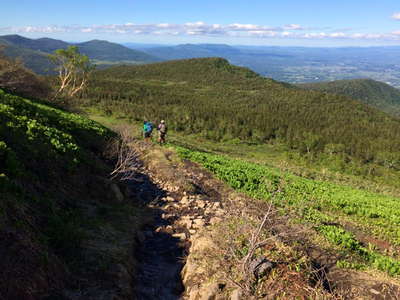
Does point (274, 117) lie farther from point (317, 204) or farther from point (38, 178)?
point (38, 178)

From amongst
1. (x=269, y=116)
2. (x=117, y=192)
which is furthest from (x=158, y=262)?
(x=269, y=116)

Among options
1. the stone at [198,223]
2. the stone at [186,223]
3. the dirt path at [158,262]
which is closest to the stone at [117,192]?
the dirt path at [158,262]

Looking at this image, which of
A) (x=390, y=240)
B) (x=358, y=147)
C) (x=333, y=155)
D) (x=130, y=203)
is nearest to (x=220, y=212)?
(x=130, y=203)

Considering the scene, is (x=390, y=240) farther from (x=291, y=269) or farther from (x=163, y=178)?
(x=163, y=178)

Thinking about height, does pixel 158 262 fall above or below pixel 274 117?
above

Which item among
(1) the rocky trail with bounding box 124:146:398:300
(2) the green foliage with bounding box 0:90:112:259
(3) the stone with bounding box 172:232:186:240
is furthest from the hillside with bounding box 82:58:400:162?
(3) the stone with bounding box 172:232:186:240

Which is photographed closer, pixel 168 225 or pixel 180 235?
pixel 180 235

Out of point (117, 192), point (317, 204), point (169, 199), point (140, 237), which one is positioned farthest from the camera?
point (317, 204)

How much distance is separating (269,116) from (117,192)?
7882 centimetres

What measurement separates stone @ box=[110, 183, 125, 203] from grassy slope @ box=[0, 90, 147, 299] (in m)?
0.18

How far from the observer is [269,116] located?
283 ft

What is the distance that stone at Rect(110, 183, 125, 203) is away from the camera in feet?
38.0

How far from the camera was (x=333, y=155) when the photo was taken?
6234 centimetres

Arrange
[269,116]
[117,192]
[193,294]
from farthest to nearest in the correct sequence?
1. [269,116]
2. [117,192]
3. [193,294]
